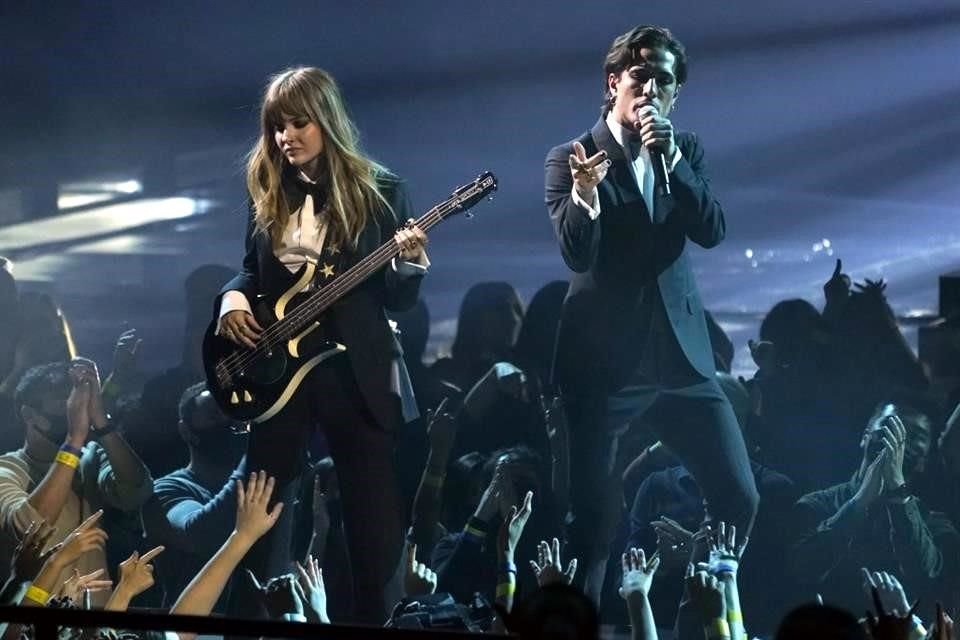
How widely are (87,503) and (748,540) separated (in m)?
2.37

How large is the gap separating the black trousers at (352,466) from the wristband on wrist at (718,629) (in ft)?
3.82

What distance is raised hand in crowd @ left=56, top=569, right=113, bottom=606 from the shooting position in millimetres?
5055

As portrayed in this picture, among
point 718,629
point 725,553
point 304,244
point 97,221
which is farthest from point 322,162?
point 718,629

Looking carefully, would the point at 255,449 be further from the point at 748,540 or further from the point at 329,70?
the point at 748,540

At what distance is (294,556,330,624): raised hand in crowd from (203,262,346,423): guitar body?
0.53 meters

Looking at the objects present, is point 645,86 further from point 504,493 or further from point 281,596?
point 281,596

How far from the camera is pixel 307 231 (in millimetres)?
4918

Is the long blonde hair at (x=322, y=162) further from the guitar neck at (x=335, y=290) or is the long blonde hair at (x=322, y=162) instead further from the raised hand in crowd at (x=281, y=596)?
the raised hand in crowd at (x=281, y=596)

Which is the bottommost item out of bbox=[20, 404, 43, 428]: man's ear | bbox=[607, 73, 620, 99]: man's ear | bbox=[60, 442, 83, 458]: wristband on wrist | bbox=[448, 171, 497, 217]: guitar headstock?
bbox=[60, 442, 83, 458]: wristband on wrist

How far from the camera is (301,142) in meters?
4.99

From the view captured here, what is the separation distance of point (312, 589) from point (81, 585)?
828 mm

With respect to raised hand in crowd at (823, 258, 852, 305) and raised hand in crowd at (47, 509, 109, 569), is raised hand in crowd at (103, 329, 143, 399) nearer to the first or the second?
raised hand in crowd at (47, 509, 109, 569)

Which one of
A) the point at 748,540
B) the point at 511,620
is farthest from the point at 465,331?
the point at 511,620

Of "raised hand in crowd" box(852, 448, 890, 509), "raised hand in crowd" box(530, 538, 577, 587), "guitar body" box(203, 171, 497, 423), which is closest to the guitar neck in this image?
"guitar body" box(203, 171, 497, 423)
